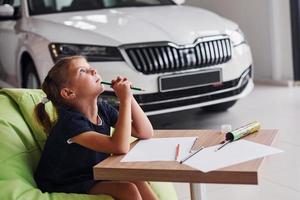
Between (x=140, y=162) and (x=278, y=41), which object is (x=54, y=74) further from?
(x=278, y=41)

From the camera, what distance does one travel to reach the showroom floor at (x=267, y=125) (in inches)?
97.5

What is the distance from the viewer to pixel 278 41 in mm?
5391

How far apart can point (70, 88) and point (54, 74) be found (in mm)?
85

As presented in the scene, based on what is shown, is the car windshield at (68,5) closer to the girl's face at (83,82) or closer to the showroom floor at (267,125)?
the showroom floor at (267,125)

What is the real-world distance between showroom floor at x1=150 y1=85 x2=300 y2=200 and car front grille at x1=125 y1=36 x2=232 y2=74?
58 centimetres

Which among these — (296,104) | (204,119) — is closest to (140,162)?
(204,119)

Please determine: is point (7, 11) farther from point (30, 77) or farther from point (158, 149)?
point (158, 149)

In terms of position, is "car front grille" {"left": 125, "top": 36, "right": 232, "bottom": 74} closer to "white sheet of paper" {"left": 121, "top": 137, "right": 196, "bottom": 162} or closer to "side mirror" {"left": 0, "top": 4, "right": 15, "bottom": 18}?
"side mirror" {"left": 0, "top": 4, "right": 15, "bottom": 18}

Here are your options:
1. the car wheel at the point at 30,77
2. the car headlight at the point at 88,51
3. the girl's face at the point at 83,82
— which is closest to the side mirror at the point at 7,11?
the car wheel at the point at 30,77

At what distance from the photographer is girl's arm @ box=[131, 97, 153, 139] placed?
1728 mm

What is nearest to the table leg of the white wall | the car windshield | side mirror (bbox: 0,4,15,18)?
the car windshield

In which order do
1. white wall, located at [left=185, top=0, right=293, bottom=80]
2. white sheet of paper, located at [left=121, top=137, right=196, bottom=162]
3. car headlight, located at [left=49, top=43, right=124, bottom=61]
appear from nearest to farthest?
white sheet of paper, located at [left=121, top=137, right=196, bottom=162]
car headlight, located at [left=49, top=43, right=124, bottom=61]
white wall, located at [left=185, top=0, right=293, bottom=80]

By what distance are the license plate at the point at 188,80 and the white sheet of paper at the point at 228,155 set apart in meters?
1.79

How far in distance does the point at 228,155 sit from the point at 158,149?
0.24 m
